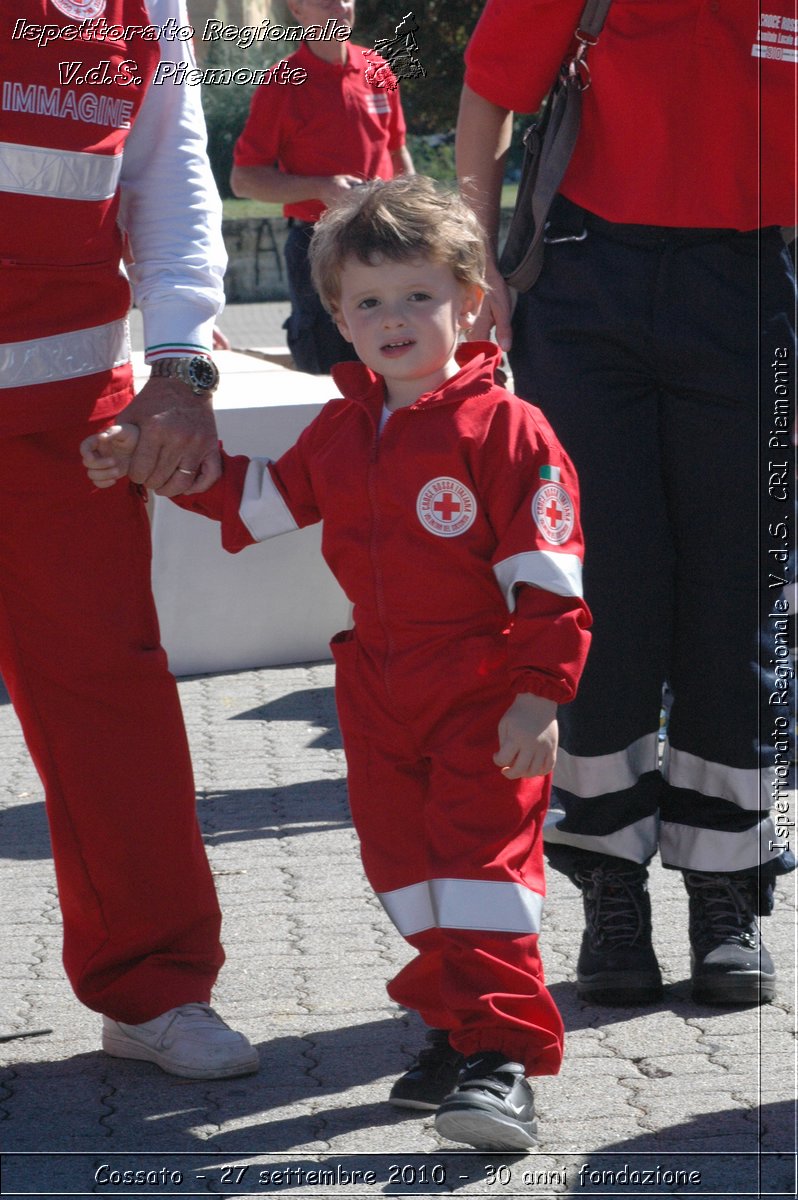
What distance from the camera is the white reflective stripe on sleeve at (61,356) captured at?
2539mm

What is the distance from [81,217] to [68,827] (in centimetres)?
98

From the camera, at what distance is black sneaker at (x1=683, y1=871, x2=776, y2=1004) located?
9.87ft

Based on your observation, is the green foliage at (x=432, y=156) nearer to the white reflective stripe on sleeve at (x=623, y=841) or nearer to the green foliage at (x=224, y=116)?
the green foliage at (x=224, y=116)

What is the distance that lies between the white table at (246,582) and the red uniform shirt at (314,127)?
77cm

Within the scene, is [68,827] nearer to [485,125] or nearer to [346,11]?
[485,125]

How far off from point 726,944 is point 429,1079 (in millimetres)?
729

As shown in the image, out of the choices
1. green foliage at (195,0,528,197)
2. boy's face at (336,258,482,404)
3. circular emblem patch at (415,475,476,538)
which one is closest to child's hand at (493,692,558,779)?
circular emblem patch at (415,475,476,538)

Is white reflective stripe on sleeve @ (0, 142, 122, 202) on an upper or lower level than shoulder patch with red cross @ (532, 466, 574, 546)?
upper

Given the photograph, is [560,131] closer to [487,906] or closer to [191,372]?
[191,372]

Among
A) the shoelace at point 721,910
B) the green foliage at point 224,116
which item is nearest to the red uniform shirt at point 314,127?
the shoelace at point 721,910

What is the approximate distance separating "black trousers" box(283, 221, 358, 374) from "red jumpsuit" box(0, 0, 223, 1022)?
295cm

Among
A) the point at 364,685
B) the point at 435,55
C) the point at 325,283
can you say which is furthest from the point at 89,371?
the point at 435,55

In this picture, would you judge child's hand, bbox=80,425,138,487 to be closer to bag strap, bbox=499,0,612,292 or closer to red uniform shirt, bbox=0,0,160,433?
red uniform shirt, bbox=0,0,160,433

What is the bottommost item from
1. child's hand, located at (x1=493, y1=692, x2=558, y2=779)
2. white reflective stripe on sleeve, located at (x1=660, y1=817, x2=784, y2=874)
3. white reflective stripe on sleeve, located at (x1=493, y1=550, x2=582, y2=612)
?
white reflective stripe on sleeve, located at (x1=660, y1=817, x2=784, y2=874)
